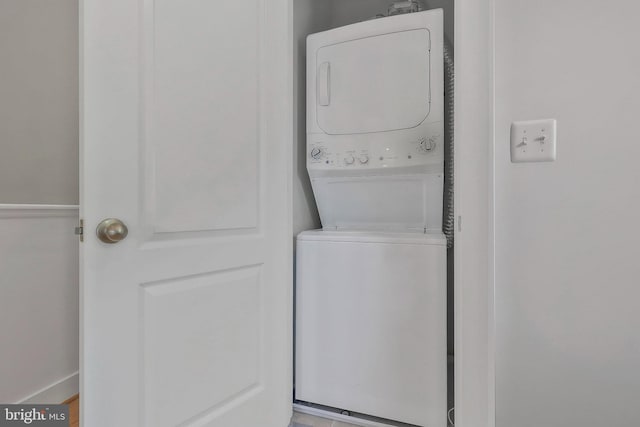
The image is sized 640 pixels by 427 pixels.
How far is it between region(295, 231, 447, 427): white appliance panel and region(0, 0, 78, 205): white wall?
1.38 meters

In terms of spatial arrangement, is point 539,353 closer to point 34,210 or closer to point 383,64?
point 383,64

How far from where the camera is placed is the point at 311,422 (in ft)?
5.16

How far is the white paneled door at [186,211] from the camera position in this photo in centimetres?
92

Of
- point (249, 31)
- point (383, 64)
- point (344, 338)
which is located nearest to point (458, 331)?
point (344, 338)

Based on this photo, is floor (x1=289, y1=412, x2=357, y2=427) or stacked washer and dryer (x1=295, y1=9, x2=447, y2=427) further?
floor (x1=289, y1=412, x2=357, y2=427)

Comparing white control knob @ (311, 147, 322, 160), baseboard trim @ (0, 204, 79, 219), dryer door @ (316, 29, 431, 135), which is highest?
dryer door @ (316, 29, 431, 135)

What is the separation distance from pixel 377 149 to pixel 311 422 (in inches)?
51.8

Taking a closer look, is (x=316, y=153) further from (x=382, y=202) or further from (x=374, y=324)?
(x=374, y=324)

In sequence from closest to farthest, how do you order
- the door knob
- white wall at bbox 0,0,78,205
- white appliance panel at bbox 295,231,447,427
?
1. the door knob
2. white appliance panel at bbox 295,231,447,427
3. white wall at bbox 0,0,78,205

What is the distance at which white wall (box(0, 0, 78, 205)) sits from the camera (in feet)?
5.33

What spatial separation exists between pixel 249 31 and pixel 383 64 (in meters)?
0.66

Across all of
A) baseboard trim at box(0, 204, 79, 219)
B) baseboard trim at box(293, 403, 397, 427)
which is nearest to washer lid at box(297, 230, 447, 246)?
baseboard trim at box(293, 403, 397, 427)

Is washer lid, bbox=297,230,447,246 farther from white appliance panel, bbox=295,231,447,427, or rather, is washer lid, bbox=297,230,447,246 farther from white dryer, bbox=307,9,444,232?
white dryer, bbox=307,9,444,232

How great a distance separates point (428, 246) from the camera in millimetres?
1427
